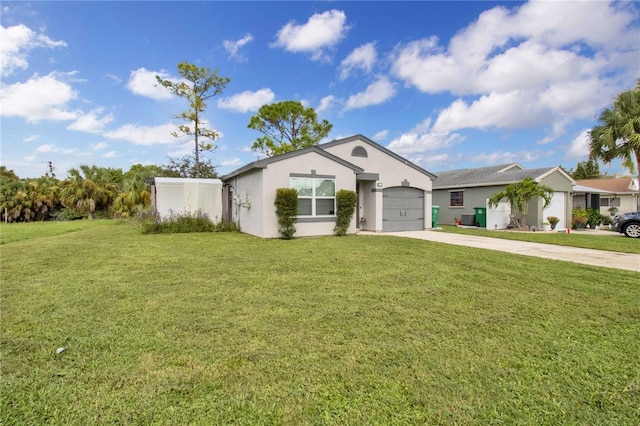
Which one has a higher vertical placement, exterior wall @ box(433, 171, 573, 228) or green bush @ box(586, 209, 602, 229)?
exterior wall @ box(433, 171, 573, 228)

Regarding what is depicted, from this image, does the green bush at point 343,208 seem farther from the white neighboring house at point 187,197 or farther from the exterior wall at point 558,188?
the exterior wall at point 558,188

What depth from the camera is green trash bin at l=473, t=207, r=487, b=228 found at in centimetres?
1696

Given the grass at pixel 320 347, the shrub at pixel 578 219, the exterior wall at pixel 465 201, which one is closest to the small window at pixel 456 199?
the exterior wall at pixel 465 201

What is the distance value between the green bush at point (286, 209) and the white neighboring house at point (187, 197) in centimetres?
536

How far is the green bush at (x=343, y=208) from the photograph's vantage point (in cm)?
1238

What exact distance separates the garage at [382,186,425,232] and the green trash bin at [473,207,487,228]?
379cm

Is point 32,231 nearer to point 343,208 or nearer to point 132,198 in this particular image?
point 132,198

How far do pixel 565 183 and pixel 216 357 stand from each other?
2164 centimetres

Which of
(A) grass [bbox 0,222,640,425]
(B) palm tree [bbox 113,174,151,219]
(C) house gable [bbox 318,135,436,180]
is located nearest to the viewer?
(A) grass [bbox 0,222,640,425]

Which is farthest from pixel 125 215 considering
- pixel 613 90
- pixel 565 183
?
pixel 613 90

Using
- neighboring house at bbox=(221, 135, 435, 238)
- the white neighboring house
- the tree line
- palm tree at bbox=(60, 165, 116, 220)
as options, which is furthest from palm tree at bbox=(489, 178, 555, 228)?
palm tree at bbox=(60, 165, 116, 220)

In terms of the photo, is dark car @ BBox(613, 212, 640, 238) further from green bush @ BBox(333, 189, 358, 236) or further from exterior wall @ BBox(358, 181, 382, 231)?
green bush @ BBox(333, 189, 358, 236)

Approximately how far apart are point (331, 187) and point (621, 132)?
17682 millimetres

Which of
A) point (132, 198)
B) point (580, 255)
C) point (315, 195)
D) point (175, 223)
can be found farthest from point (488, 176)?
point (132, 198)
